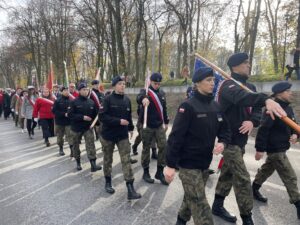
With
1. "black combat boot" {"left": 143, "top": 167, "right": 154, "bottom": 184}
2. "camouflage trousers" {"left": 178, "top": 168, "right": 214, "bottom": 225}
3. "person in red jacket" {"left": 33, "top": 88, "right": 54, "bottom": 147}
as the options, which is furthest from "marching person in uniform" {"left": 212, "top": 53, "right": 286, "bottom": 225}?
"person in red jacket" {"left": 33, "top": 88, "right": 54, "bottom": 147}

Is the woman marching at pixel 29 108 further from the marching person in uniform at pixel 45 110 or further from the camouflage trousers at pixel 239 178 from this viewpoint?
the camouflage trousers at pixel 239 178

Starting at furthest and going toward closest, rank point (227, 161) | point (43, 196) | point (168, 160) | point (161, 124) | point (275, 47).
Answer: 1. point (275, 47)
2. point (161, 124)
3. point (43, 196)
4. point (227, 161)
5. point (168, 160)

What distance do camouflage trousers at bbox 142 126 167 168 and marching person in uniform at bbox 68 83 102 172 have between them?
1.31 metres

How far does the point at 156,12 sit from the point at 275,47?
9.89 m

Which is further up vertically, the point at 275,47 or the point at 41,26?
the point at 41,26

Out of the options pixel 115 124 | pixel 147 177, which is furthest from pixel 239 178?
pixel 147 177

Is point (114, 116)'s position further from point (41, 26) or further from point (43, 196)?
point (41, 26)

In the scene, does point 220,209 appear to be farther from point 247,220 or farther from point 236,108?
point 236,108

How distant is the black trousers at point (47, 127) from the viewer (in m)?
11.1

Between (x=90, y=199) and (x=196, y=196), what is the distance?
2512mm

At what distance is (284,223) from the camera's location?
14.8 ft

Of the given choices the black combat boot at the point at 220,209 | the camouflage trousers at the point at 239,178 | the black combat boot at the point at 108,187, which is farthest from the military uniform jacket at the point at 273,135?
the black combat boot at the point at 108,187

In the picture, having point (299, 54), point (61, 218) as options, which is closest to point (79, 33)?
point (299, 54)

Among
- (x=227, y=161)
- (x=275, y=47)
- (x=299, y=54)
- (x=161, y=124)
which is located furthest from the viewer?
(x=275, y=47)
